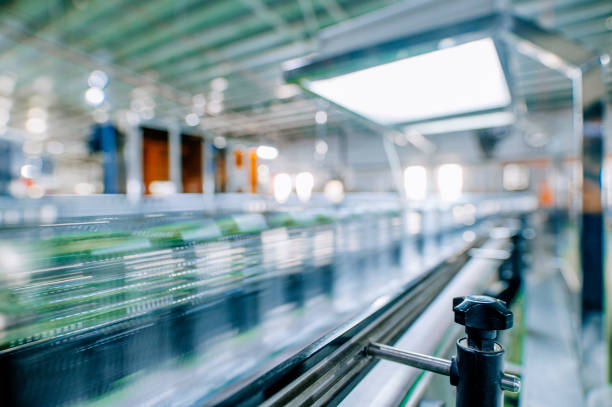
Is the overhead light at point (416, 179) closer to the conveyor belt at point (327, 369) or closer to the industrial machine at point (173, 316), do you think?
the industrial machine at point (173, 316)

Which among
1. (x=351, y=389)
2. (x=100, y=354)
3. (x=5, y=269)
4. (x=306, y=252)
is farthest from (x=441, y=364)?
(x=306, y=252)

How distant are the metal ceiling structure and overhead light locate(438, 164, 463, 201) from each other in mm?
3427

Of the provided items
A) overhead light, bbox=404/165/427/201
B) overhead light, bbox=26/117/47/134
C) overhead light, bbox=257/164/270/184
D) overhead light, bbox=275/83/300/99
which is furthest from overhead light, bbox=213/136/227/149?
overhead light, bbox=26/117/47/134

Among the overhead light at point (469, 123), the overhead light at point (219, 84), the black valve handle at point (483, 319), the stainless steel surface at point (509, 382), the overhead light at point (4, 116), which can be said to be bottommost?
the stainless steel surface at point (509, 382)

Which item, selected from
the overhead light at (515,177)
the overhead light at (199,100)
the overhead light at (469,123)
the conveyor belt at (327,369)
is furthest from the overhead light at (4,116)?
the overhead light at (515,177)

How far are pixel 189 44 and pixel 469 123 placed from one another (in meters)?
5.89

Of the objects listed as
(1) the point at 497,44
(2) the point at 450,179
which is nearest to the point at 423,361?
(1) the point at 497,44

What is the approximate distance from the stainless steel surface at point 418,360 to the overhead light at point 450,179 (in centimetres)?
1347

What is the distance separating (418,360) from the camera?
2.00 ft

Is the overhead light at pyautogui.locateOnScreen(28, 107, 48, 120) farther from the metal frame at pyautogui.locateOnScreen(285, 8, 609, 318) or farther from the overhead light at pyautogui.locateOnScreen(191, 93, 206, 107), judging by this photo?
the metal frame at pyautogui.locateOnScreen(285, 8, 609, 318)

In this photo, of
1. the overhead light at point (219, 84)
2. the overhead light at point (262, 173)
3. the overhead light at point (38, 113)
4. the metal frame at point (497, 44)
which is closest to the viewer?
the metal frame at point (497, 44)

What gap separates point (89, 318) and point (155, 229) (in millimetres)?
279

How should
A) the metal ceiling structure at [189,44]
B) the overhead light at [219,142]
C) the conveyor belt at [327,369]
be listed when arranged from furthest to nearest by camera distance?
1. the overhead light at [219,142]
2. the metal ceiling structure at [189,44]
3. the conveyor belt at [327,369]

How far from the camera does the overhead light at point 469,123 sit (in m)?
1.96
